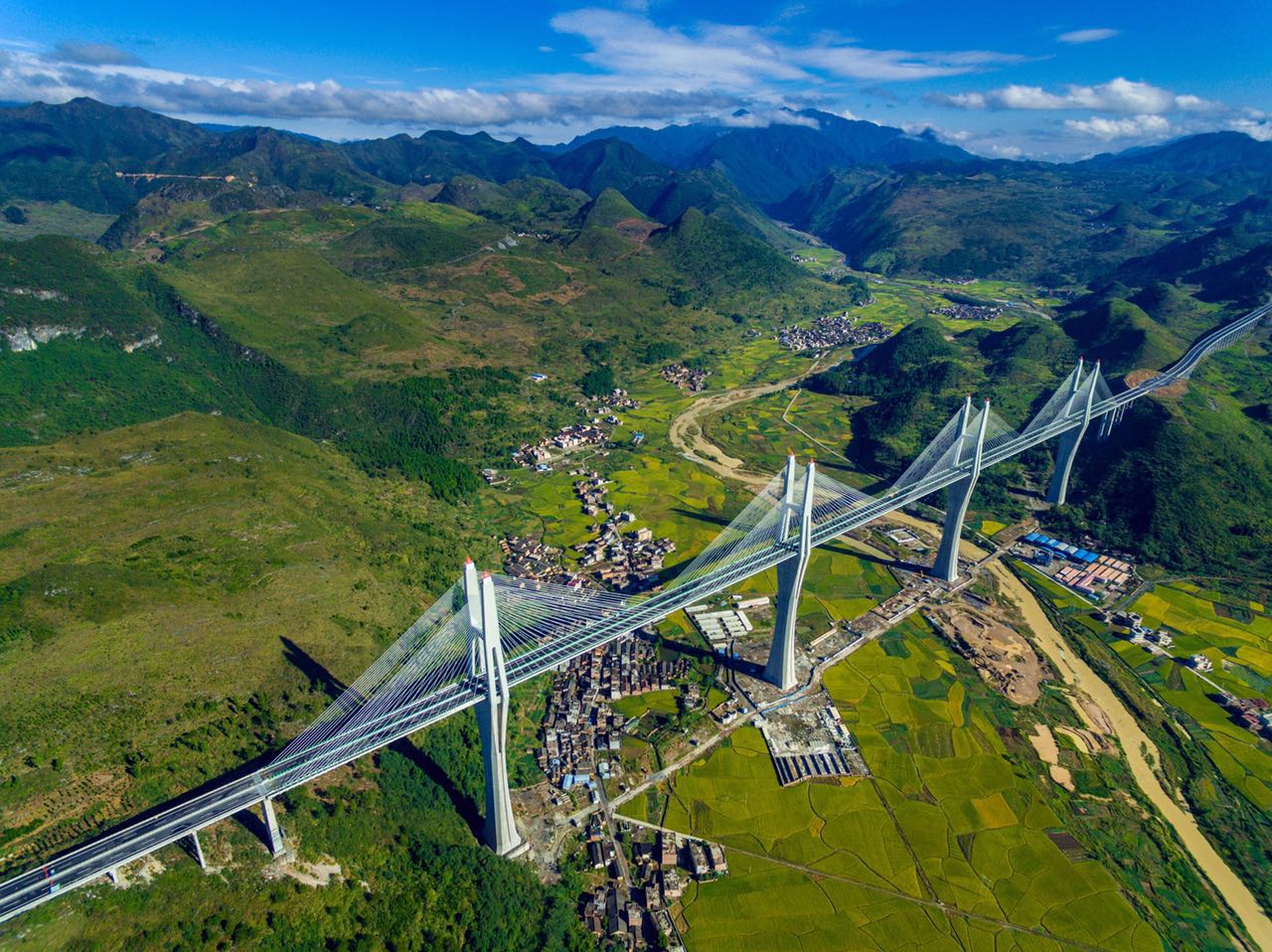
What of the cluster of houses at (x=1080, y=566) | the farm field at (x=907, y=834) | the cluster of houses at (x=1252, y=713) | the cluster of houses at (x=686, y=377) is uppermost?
the cluster of houses at (x=686, y=377)

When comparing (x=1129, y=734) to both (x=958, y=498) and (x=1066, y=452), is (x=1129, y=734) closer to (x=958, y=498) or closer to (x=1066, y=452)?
(x=958, y=498)

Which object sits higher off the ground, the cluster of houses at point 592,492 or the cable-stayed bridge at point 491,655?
the cable-stayed bridge at point 491,655

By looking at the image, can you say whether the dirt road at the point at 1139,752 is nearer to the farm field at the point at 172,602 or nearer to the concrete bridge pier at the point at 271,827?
the concrete bridge pier at the point at 271,827

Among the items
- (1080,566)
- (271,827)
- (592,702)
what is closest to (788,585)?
(592,702)

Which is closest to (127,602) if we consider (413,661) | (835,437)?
(413,661)

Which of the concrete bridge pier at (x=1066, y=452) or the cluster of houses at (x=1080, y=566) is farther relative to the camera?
the concrete bridge pier at (x=1066, y=452)

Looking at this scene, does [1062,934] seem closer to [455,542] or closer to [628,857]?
[628,857]

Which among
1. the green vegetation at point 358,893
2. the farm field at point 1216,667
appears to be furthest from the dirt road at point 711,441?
the green vegetation at point 358,893

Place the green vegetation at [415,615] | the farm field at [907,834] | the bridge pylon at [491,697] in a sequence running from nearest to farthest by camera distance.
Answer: the bridge pylon at [491,697] < the green vegetation at [415,615] < the farm field at [907,834]
